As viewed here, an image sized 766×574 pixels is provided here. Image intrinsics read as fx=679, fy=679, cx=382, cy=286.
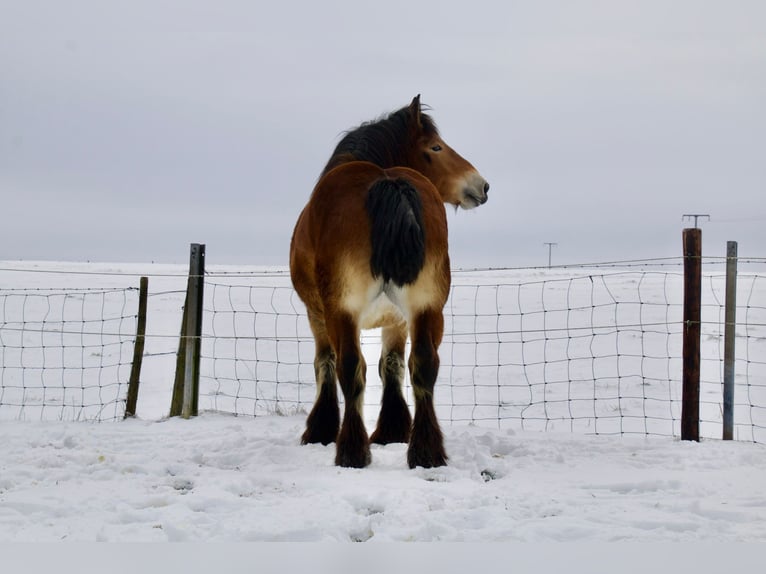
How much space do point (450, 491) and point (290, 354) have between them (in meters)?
8.50

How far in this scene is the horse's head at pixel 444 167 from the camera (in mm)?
4883

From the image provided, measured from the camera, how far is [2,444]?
427cm

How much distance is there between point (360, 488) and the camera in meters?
3.33

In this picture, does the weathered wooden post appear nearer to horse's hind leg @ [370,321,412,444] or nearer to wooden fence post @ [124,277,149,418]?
horse's hind leg @ [370,321,412,444]

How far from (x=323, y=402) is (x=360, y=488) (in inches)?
51.3

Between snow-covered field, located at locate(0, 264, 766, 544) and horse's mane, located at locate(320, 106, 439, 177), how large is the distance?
195 centimetres

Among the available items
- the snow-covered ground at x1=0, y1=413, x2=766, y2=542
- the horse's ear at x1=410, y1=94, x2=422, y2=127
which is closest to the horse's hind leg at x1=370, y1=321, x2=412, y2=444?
the snow-covered ground at x1=0, y1=413, x2=766, y2=542

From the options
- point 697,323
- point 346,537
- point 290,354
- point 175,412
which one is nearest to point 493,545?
point 346,537

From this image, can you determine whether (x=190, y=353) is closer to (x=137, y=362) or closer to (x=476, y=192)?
(x=137, y=362)

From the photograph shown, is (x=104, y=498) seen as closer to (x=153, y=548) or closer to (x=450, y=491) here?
(x=153, y=548)

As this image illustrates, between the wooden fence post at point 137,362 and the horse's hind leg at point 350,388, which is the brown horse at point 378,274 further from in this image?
the wooden fence post at point 137,362

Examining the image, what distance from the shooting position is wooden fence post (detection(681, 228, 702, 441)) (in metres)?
4.88

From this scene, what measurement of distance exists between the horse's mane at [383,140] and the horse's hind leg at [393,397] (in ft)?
3.93

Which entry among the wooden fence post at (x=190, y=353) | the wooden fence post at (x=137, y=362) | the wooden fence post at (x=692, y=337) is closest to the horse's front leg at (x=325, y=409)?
the wooden fence post at (x=190, y=353)
